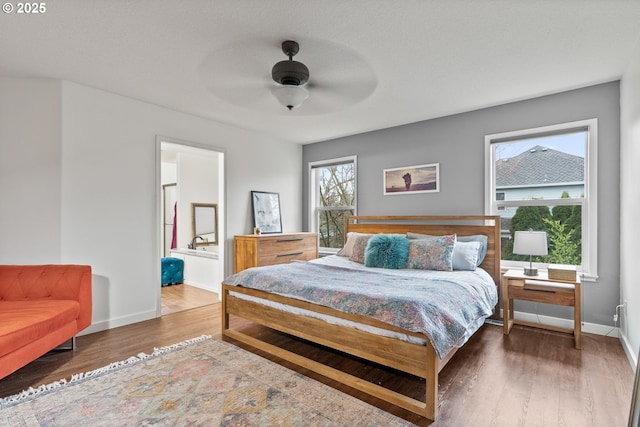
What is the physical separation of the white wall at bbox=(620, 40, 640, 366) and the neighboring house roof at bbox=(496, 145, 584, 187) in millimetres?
429

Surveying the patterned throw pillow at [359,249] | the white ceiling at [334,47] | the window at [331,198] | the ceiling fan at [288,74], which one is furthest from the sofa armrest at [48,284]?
the window at [331,198]

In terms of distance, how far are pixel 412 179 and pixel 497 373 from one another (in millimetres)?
2627

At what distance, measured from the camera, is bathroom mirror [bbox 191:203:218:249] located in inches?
237

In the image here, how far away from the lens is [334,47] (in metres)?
2.40

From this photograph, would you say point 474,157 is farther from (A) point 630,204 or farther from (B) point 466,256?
(A) point 630,204

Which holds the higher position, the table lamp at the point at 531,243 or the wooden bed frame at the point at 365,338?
the table lamp at the point at 531,243

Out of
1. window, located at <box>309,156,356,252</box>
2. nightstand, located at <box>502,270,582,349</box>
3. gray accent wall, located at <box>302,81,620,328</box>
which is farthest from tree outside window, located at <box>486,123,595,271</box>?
window, located at <box>309,156,356,252</box>

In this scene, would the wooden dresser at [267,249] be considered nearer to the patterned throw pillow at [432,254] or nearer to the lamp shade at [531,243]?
the patterned throw pillow at [432,254]

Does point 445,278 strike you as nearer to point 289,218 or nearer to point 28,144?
point 289,218

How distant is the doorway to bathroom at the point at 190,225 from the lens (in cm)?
516

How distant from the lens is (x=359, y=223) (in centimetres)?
488

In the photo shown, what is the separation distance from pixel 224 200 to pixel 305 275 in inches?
82.2

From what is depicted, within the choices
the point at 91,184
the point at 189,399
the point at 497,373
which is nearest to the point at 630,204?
the point at 497,373

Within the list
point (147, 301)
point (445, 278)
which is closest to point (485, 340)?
point (445, 278)
